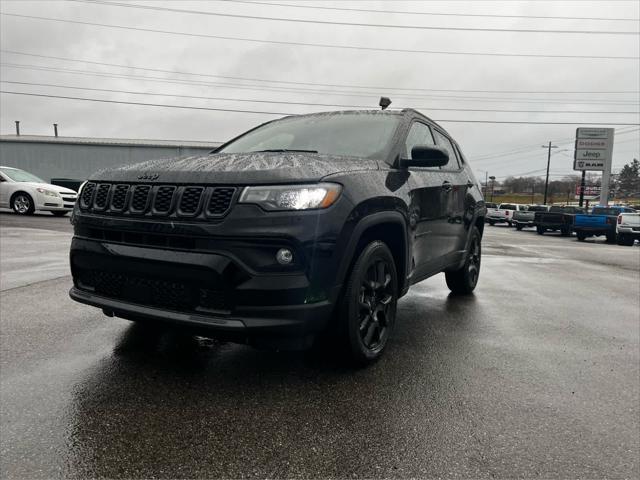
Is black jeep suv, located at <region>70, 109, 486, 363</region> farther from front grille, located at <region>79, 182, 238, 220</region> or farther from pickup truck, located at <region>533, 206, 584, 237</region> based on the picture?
pickup truck, located at <region>533, 206, 584, 237</region>

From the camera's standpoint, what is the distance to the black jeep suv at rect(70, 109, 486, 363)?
2432 mm

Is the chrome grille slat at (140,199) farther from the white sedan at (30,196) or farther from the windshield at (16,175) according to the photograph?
the windshield at (16,175)

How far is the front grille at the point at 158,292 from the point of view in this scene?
2.48m

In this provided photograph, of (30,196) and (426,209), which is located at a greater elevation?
(426,209)

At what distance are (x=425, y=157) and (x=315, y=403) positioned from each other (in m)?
1.80

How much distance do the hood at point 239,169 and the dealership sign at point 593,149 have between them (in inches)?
1822

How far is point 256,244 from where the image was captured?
2.42 m

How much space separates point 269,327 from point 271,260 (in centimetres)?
34

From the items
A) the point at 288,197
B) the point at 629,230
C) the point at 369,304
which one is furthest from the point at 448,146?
the point at 629,230

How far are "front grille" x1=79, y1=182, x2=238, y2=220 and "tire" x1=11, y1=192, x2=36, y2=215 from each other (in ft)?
46.0

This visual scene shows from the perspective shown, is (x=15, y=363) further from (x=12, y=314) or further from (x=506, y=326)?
(x=506, y=326)

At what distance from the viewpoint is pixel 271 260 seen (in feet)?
7.99

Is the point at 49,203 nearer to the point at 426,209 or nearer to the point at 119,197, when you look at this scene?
the point at 119,197

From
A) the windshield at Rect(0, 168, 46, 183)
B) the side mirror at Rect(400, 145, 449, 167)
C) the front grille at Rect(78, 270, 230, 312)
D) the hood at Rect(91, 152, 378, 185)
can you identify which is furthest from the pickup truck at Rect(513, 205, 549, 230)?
the front grille at Rect(78, 270, 230, 312)
